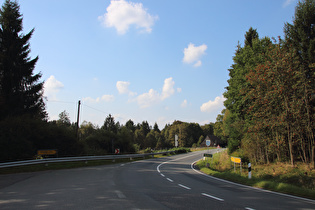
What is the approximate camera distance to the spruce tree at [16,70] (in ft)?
78.9

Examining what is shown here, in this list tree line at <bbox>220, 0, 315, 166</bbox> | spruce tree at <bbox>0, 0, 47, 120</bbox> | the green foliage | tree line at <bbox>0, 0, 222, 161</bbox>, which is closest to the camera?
tree line at <bbox>220, 0, 315, 166</bbox>

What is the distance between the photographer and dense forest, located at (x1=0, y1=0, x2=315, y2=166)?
1686 cm

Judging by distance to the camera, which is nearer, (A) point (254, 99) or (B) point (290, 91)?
(B) point (290, 91)

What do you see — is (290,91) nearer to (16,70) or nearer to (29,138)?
(29,138)

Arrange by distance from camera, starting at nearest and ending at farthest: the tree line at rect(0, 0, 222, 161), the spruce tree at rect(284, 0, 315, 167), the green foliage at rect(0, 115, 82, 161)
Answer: the green foliage at rect(0, 115, 82, 161), the spruce tree at rect(284, 0, 315, 167), the tree line at rect(0, 0, 222, 161)

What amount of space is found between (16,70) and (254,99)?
26535 mm

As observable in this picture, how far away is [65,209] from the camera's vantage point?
5684 millimetres

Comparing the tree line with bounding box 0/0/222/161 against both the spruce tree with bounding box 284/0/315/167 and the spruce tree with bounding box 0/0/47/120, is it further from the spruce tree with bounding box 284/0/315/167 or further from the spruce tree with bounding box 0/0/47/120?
the spruce tree with bounding box 284/0/315/167

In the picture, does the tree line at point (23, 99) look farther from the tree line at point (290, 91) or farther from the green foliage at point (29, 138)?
the tree line at point (290, 91)

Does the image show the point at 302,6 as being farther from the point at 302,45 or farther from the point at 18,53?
the point at 18,53

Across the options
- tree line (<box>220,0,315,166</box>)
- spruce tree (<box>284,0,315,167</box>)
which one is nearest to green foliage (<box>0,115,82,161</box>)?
tree line (<box>220,0,315,166</box>)

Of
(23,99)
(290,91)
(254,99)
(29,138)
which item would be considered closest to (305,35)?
(290,91)

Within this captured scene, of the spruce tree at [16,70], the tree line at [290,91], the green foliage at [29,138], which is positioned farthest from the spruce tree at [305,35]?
the spruce tree at [16,70]

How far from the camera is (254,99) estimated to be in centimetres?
2403
